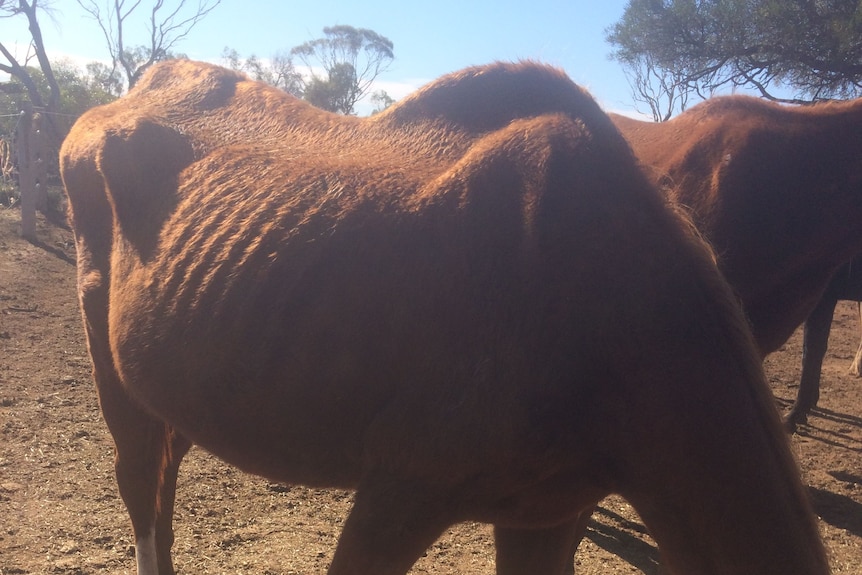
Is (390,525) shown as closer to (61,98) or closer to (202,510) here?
(202,510)

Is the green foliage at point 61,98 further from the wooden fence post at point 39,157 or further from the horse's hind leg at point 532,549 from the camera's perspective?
the horse's hind leg at point 532,549

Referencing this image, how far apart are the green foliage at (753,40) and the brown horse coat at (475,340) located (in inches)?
476

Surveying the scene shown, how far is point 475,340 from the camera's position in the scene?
1.50 meters

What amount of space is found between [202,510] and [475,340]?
3.06 m

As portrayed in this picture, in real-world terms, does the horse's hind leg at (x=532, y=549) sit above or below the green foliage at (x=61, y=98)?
below

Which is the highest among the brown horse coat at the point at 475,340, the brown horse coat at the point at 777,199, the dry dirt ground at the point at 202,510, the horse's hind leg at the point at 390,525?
the brown horse coat at the point at 777,199

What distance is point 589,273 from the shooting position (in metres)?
1.47

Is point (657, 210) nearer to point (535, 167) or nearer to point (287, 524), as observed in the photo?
point (535, 167)

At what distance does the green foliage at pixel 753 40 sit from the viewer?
12328 mm

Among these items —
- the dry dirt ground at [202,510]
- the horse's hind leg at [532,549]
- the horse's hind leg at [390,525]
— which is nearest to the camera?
the horse's hind leg at [390,525]

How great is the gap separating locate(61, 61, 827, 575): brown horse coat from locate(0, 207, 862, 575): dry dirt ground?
1350 mm

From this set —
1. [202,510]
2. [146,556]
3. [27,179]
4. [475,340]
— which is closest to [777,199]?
[475,340]

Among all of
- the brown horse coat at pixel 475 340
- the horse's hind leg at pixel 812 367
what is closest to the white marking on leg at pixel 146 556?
the brown horse coat at pixel 475 340

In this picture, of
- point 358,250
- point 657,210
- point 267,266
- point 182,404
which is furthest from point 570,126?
point 182,404
